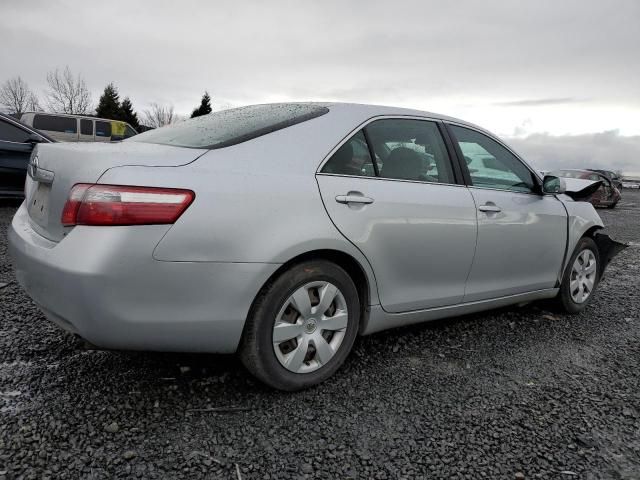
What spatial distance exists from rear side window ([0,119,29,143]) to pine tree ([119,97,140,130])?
45355 mm

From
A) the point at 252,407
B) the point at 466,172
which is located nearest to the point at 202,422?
the point at 252,407

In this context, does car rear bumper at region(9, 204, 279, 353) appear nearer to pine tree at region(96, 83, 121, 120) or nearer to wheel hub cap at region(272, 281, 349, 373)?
wheel hub cap at region(272, 281, 349, 373)

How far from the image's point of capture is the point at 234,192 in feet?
7.07

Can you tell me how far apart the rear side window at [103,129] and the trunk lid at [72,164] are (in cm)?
2007

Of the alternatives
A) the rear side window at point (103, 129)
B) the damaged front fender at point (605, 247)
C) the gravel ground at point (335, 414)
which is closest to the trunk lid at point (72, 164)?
the gravel ground at point (335, 414)

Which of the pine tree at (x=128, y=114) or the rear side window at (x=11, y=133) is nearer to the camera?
the rear side window at (x=11, y=133)

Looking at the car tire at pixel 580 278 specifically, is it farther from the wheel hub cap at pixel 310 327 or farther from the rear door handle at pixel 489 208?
the wheel hub cap at pixel 310 327

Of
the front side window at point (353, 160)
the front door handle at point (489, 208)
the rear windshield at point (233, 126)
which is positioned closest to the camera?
the rear windshield at point (233, 126)

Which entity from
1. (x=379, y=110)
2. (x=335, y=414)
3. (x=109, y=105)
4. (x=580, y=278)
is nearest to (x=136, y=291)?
(x=335, y=414)

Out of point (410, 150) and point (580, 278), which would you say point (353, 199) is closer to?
point (410, 150)

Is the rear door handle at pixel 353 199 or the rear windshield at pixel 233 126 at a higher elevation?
the rear windshield at pixel 233 126

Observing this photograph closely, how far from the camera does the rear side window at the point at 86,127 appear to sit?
794 inches

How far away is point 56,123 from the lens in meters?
19.7

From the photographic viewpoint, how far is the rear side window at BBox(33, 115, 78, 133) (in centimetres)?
1920
